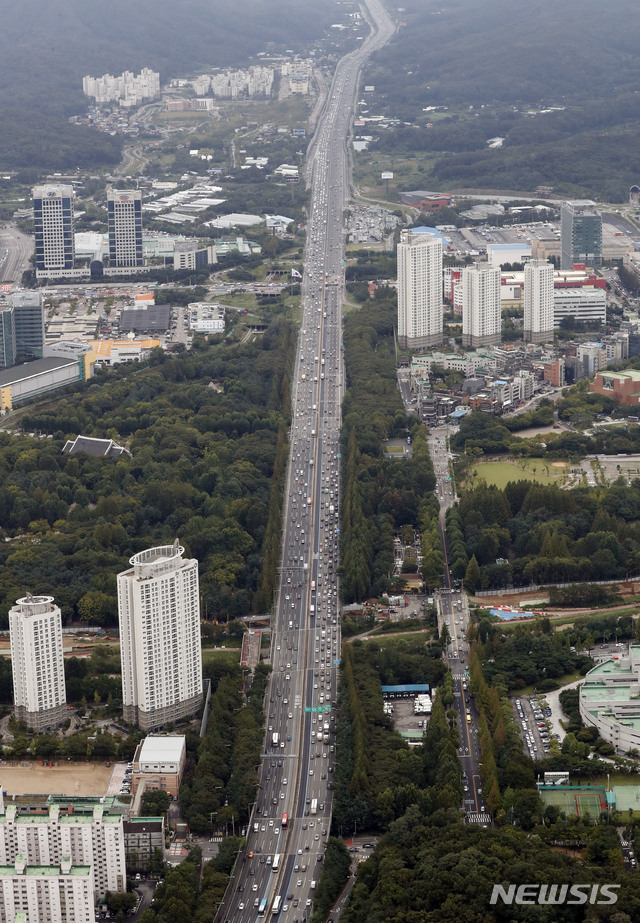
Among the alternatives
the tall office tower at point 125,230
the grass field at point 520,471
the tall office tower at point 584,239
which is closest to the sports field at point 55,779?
the grass field at point 520,471

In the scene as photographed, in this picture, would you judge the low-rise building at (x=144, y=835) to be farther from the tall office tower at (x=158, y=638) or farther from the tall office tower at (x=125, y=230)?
the tall office tower at (x=125, y=230)

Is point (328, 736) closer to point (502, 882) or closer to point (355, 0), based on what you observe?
point (502, 882)

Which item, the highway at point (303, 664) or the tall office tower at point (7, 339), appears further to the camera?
the tall office tower at point (7, 339)

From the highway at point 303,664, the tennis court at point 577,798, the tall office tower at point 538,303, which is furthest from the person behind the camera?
the tall office tower at point 538,303

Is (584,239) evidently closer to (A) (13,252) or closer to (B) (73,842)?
(A) (13,252)

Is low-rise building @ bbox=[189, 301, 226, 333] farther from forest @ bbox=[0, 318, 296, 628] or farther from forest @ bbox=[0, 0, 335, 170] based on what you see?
forest @ bbox=[0, 0, 335, 170]

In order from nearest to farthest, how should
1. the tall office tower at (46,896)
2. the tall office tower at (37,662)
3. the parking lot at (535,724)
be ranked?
the tall office tower at (46,896), the parking lot at (535,724), the tall office tower at (37,662)

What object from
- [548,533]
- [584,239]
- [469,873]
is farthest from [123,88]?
[469,873]

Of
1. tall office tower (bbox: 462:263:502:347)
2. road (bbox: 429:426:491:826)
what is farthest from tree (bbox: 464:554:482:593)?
tall office tower (bbox: 462:263:502:347)
